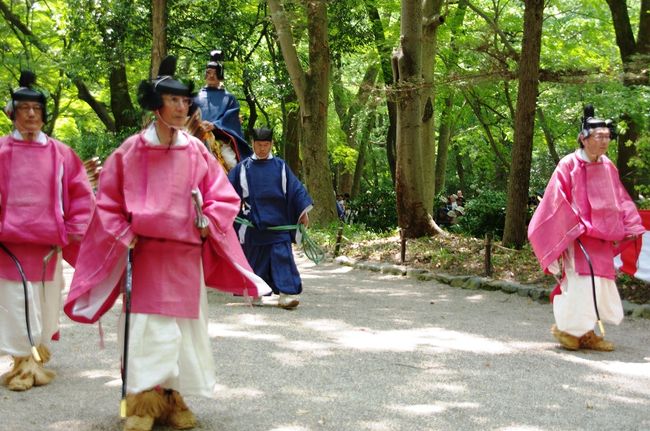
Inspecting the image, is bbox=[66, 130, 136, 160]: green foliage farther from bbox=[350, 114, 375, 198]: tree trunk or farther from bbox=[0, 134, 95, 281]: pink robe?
bbox=[0, 134, 95, 281]: pink robe

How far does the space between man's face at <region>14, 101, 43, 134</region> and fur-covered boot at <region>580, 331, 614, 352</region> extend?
15.3 feet

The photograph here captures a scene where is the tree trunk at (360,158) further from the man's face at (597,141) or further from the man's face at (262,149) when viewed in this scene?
the man's face at (597,141)

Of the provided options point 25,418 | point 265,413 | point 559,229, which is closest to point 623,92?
point 559,229

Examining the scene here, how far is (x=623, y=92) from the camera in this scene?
1202cm

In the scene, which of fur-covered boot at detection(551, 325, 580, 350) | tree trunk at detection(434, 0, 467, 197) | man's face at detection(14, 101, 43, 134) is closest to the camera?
man's face at detection(14, 101, 43, 134)

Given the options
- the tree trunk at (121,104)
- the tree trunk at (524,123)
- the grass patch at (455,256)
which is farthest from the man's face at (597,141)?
the tree trunk at (121,104)

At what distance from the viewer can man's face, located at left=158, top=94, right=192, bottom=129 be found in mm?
4652

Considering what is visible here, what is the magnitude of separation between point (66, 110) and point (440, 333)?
83.3 feet

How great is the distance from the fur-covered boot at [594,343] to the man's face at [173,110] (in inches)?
167

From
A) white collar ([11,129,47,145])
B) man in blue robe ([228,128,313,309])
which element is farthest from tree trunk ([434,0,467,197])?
white collar ([11,129,47,145])

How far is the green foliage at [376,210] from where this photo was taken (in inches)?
813

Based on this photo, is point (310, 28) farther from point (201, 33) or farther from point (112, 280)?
point (112, 280)

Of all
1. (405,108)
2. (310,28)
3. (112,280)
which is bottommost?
(112,280)

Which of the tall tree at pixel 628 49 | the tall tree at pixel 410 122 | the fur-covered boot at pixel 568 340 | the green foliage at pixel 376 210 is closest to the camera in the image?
the fur-covered boot at pixel 568 340
